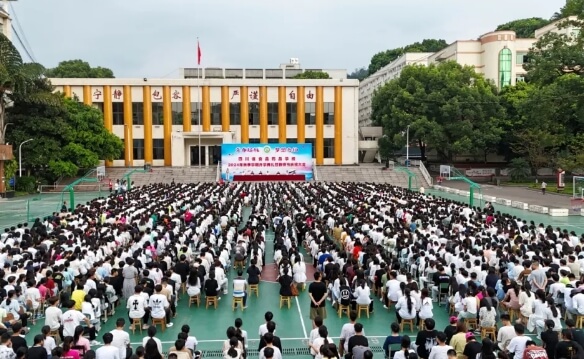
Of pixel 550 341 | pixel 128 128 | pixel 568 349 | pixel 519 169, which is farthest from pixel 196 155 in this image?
pixel 568 349

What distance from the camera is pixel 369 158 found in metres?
50.6

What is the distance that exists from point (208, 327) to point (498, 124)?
37126 mm

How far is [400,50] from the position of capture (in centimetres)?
8506

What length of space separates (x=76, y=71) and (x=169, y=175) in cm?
3587

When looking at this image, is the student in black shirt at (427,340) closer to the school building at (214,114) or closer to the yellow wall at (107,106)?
the school building at (214,114)

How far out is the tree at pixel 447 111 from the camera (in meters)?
39.2

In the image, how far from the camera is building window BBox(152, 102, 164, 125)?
1690 inches

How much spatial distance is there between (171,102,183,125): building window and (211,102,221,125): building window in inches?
104

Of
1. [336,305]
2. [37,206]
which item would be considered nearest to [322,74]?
[37,206]

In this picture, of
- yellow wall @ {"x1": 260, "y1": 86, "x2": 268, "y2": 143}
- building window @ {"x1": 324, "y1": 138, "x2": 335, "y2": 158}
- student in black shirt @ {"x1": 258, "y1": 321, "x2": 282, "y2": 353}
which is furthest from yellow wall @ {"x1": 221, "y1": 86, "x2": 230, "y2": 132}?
student in black shirt @ {"x1": 258, "y1": 321, "x2": 282, "y2": 353}

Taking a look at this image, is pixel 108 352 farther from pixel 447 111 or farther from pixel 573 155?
pixel 447 111

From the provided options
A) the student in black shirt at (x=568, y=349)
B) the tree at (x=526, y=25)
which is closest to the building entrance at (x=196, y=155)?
the student in black shirt at (x=568, y=349)

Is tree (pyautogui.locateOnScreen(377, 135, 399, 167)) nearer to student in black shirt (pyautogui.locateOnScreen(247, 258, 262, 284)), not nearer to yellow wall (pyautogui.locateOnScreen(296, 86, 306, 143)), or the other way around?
yellow wall (pyautogui.locateOnScreen(296, 86, 306, 143))

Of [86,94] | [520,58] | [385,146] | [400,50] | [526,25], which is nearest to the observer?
[86,94]
